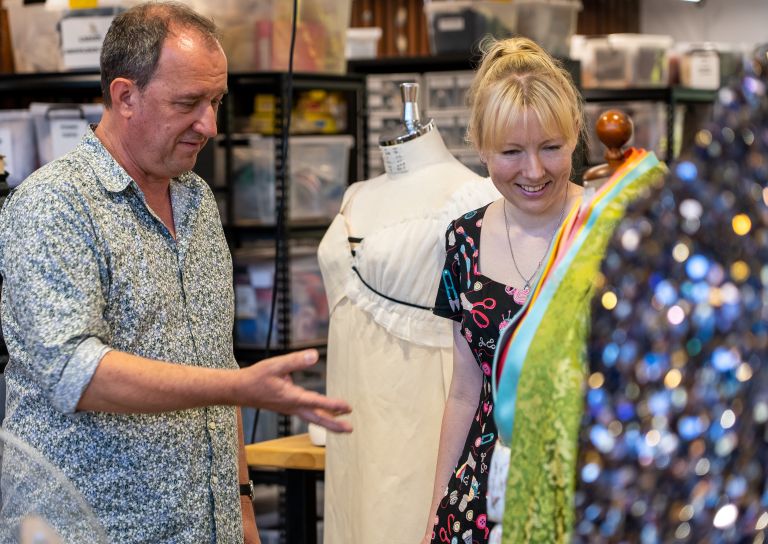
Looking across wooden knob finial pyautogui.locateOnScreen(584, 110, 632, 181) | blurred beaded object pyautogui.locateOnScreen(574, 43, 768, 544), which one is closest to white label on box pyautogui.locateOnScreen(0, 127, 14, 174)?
wooden knob finial pyautogui.locateOnScreen(584, 110, 632, 181)

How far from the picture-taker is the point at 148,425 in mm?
1713

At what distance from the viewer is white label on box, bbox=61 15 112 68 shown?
12.5 ft

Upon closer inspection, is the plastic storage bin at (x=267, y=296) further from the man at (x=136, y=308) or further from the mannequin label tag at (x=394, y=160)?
the man at (x=136, y=308)

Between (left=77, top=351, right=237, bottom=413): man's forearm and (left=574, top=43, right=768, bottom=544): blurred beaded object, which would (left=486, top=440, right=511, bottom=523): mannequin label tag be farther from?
(left=77, top=351, right=237, bottom=413): man's forearm

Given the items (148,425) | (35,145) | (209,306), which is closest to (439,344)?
(209,306)

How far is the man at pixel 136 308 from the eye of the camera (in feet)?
5.05

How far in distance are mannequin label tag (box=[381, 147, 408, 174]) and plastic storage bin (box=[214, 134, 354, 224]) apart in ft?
4.64

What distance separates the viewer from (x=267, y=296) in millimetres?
4148

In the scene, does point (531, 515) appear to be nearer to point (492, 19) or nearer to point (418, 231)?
point (418, 231)

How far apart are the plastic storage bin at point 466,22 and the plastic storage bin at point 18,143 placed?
1.58 meters

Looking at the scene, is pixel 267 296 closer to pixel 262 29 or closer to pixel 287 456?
pixel 262 29

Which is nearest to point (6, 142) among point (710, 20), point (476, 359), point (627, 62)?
point (476, 359)

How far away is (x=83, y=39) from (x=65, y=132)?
1.07ft

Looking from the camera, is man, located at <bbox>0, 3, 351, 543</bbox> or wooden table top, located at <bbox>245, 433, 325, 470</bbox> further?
wooden table top, located at <bbox>245, 433, 325, 470</bbox>
